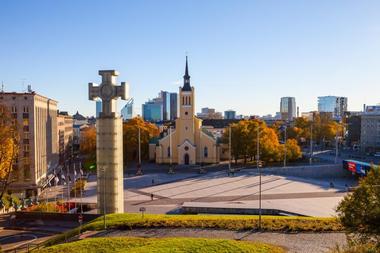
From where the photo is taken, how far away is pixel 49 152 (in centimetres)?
6738

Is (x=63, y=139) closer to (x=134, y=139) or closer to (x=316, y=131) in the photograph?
(x=134, y=139)

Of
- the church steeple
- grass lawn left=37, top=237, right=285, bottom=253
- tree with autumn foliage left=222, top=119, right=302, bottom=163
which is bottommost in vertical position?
grass lawn left=37, top=237, right=285, bottom=253

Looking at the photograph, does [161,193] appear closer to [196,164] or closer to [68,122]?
[196,164]

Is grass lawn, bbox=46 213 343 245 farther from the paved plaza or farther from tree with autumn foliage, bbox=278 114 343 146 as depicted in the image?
tree with autumn foliage, bbox=278 114 343 146

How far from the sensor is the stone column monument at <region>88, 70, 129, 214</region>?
29219mm

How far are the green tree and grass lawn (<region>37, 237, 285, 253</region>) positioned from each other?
14.5 feet

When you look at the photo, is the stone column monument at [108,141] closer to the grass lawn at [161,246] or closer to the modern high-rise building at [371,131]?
the grass lawn at [161,246]

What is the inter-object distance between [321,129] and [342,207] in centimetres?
8856

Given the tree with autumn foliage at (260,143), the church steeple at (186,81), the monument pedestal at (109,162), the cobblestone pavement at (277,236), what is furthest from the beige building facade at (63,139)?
the cobblestone pavement at (277,236)

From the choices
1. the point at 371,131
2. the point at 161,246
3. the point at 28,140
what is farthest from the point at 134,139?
the point at 371,131

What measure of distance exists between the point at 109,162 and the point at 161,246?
12.4 meters

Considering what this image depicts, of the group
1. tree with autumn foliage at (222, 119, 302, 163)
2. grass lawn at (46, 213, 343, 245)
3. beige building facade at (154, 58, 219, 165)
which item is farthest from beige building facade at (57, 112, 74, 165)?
grass lawn at (46, 213, 343, 245)

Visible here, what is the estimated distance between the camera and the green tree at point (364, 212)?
13484 mm

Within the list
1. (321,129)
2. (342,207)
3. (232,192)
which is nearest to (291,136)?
(321,129)
